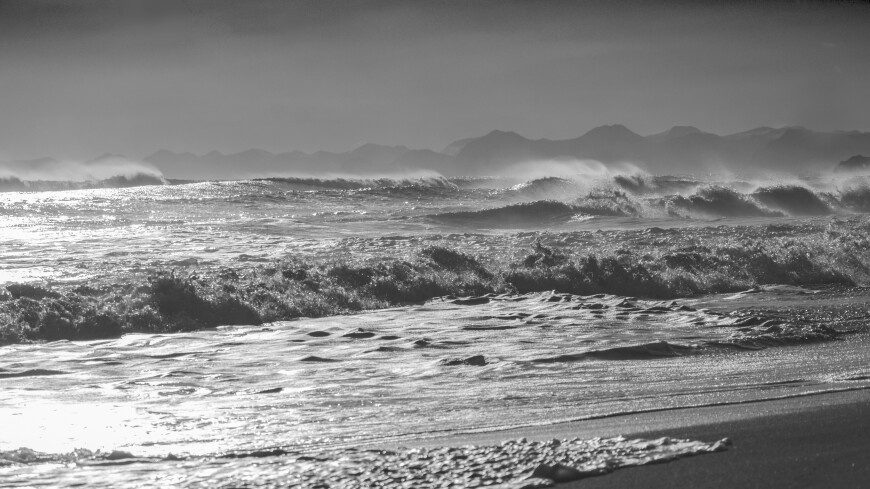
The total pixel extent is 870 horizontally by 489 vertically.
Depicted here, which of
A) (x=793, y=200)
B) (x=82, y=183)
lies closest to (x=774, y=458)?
(x=793, y=200)

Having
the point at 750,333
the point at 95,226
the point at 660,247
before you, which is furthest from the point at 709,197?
the point at 750,333

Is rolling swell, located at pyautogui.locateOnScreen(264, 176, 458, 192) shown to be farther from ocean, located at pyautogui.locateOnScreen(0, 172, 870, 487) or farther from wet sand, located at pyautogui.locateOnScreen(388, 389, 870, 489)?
wet sand, located at pyautogui.locateOnScreen(388, 389, 870, 489)

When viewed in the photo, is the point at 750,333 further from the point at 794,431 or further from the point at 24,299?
the point at 24,299

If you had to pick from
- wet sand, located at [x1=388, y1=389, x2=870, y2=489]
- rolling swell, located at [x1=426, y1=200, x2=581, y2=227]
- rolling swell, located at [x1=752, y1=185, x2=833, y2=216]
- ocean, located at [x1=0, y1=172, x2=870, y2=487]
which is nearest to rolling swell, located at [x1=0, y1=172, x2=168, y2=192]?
rolling swell, located at [x1=426, y1=200, x2=581, y2=227]

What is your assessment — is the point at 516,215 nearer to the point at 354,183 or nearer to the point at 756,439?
the point at 354,183

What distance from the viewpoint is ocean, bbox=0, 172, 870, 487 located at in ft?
15.1

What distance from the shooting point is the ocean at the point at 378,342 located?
460 centimetres

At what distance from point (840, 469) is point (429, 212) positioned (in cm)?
2666

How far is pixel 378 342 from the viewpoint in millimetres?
9086

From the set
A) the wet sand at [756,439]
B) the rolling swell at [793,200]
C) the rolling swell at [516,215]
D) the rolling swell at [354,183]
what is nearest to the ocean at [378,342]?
the wet sand at [756,439]

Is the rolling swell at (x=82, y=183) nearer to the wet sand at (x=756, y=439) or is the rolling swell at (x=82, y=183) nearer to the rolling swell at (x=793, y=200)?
the rolling swell at (x=793, y=200)

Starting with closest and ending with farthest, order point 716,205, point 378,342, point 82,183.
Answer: point 378,342 < point 716,205 < point 82,183

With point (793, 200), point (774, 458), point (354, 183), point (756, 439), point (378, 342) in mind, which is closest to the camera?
point (774, 458)

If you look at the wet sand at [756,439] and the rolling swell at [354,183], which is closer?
the wet sand at [756,439]
